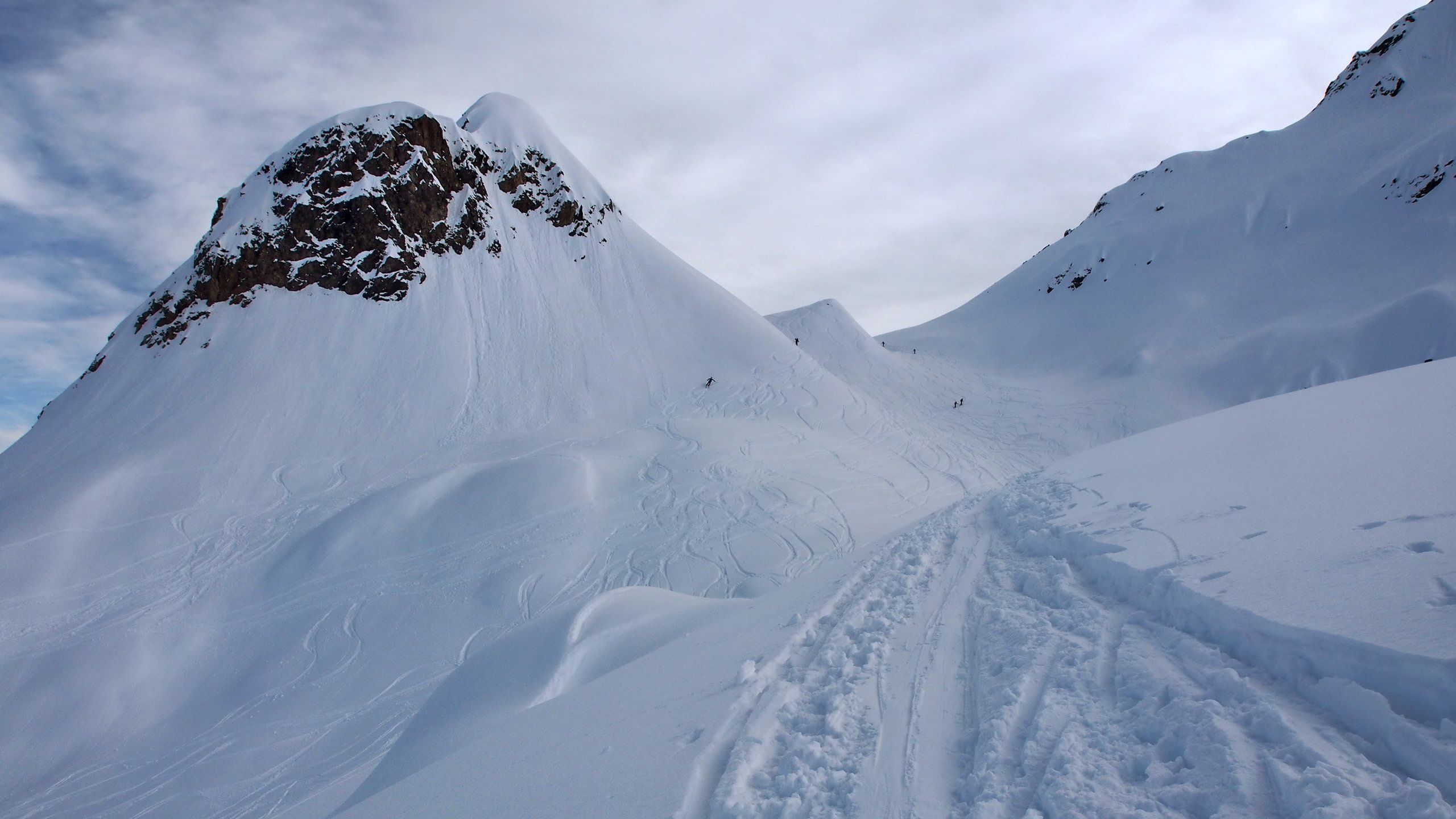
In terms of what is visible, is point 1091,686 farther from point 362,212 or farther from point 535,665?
point 362,212

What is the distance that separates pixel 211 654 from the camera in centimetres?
967

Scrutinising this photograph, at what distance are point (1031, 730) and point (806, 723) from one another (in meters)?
1.12

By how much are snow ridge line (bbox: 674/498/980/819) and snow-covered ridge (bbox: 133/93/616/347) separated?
1003 inches

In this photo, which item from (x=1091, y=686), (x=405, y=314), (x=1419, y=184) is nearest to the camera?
(x=1091, y=686)

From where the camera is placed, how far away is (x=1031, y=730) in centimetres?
258

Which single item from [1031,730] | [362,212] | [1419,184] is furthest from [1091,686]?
[1419,184]

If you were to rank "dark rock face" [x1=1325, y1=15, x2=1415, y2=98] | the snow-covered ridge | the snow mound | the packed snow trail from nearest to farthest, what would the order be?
the packed snow trail, the snow mound, the snow-covered ridge, "dark rock face" [x1=1325, y1=15, x2=1415, y2=98]

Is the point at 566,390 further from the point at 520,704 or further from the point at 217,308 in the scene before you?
the point at 520,704

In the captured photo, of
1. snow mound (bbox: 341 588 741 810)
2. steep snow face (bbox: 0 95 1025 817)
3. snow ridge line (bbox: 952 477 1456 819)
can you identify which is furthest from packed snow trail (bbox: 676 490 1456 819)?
steep snow face (bbox: 0 95 1025 817)

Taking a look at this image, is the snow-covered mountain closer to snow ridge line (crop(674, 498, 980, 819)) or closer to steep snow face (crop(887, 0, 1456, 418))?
snow ridge line (crop(674, 498, 980, 819))

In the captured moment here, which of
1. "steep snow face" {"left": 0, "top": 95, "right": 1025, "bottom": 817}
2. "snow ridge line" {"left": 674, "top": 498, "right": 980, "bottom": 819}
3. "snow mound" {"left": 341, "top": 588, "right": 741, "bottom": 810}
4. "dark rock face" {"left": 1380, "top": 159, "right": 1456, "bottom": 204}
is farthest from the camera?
"dark rock face" {"left": 1380, "top": 159, "right": 1456, "bottom": 204}

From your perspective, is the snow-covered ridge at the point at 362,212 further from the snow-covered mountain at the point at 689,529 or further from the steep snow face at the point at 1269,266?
the steep snow face at the point at 1269,266

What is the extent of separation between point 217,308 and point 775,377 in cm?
2237

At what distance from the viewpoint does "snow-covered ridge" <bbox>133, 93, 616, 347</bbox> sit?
22406 mm
